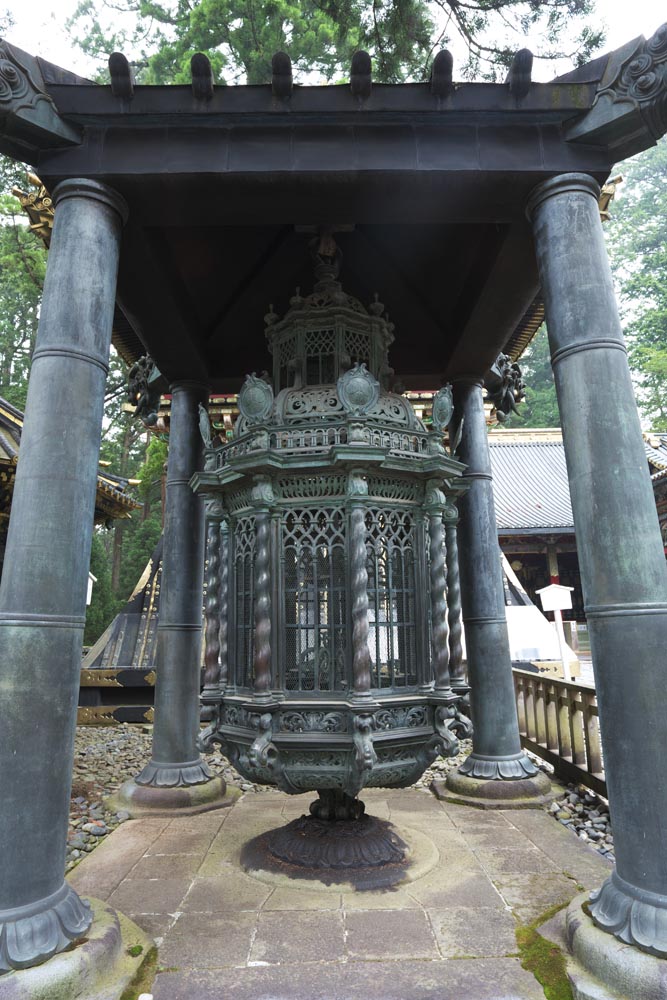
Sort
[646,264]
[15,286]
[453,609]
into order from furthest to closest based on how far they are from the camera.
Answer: [646,264]
[15,286]
[453,609]

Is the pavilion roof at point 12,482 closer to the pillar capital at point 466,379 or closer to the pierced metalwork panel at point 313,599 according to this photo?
the pierced metalwork panel at point 313,599

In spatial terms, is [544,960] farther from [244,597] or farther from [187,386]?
[187,386]

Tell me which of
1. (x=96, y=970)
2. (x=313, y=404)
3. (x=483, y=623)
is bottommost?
(x=96, y=970)

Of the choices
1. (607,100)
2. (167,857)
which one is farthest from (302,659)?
(607,100)

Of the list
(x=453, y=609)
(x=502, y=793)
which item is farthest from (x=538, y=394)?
(x=453, y=609)

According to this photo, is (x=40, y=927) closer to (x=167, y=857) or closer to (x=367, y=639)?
(x=167, y=857)

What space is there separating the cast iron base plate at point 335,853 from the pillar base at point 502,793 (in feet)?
4.07

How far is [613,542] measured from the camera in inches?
112

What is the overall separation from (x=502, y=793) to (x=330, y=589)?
266 cm

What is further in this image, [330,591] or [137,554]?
[137,554]

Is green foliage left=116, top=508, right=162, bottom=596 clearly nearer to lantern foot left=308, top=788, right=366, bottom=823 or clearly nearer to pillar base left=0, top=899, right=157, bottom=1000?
lantern foot left=308, top=788, right=366, bottom=823

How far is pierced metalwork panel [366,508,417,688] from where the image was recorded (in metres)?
3.78

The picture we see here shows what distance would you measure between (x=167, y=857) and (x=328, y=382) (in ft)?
11.4

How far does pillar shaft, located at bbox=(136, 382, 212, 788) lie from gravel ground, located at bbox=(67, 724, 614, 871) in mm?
541
